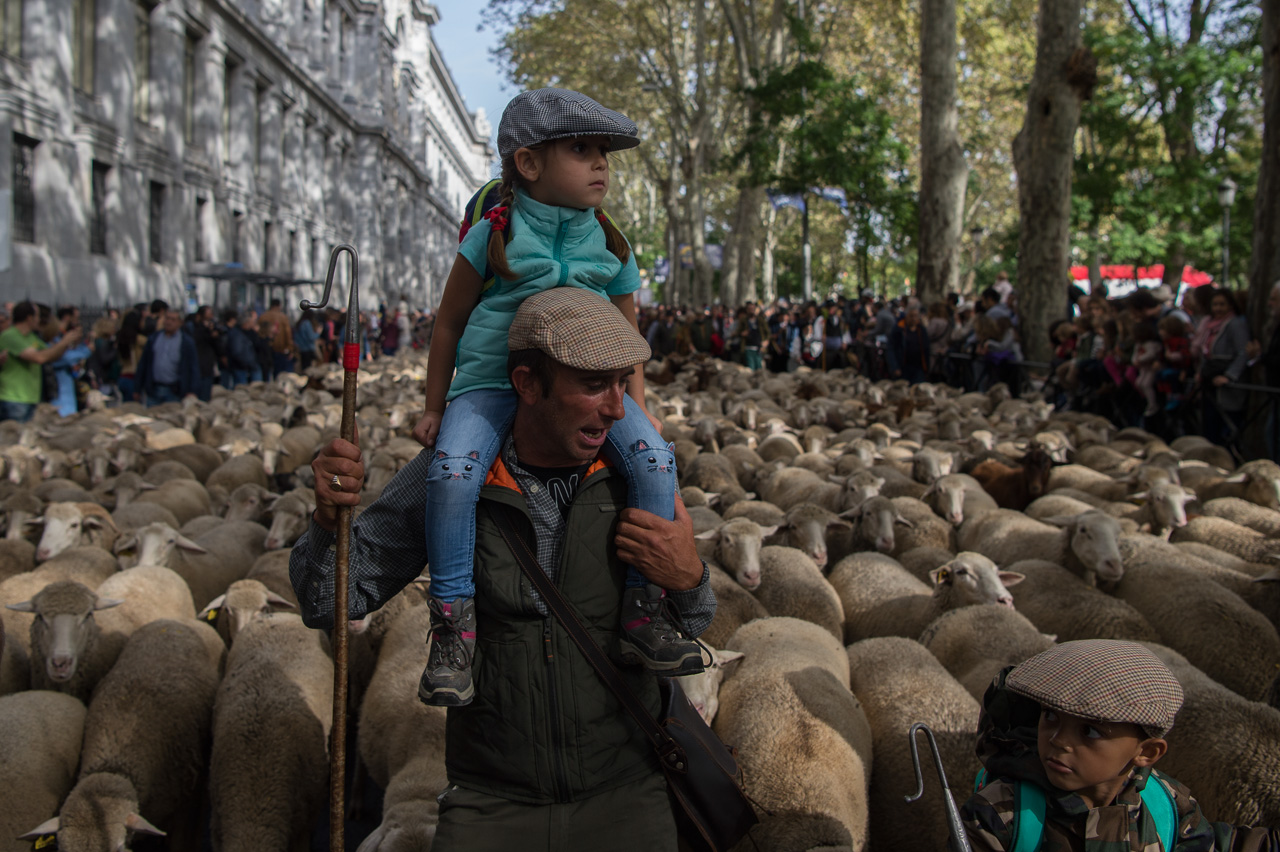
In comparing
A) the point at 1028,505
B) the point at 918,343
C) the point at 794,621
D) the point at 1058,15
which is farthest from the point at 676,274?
the point at 794,621

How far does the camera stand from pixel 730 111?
35250 mm

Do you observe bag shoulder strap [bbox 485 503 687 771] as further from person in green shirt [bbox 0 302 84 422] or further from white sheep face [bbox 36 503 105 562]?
person in green shirt [bbox 0 302 84 422]

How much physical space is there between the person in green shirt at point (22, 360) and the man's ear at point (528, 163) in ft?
32.9

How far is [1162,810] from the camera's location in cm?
223

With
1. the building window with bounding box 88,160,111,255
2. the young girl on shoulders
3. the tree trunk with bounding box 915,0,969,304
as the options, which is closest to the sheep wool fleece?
the young girl on shoulders

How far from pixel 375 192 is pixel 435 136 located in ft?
134

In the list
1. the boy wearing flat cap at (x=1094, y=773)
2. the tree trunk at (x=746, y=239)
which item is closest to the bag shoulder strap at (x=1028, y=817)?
the boy wearing flat cap at (x=1094, y=773)

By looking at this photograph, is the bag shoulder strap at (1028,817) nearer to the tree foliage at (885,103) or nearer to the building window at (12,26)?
the tree foliage at (885,103)

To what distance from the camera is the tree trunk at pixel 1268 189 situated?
8.98 m

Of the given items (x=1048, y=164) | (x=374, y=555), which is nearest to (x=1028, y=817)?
(x=374, y=555)

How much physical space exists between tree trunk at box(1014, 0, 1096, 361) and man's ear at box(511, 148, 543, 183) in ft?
→ 42.3

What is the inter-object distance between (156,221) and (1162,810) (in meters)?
29.0

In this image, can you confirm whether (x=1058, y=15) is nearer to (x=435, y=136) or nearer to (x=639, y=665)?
(x=639, y=665)

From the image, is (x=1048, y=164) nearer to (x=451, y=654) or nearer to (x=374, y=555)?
(x=374, y=555)
